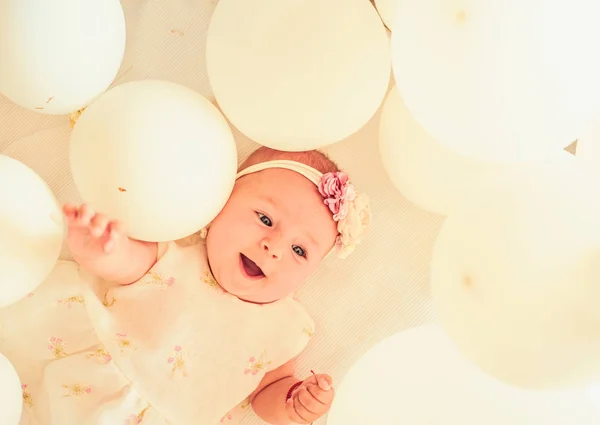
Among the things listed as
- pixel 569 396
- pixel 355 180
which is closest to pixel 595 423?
pixel 569 396

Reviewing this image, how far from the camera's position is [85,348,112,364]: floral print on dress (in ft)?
3.57

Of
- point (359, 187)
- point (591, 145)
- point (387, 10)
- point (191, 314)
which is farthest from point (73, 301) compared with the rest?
point (591, 145)

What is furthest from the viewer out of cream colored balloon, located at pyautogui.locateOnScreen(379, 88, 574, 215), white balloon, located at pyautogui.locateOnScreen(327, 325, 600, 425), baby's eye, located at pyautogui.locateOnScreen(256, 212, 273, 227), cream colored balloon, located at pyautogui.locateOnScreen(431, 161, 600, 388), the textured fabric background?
the textured fabric background

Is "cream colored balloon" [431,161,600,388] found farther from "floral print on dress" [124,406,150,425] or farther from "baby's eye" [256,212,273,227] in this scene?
"floral print on dress" [124,406,150,425]

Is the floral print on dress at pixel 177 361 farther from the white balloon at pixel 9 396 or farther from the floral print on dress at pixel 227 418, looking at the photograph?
the white balloon at pixel 9 396

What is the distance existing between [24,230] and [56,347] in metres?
0.30

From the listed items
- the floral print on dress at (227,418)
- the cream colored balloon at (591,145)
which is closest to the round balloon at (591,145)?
the cream colored balloon at (591,145)

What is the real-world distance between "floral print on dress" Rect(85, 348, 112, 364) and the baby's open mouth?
27cm

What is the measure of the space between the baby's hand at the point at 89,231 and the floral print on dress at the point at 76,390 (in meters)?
0.28

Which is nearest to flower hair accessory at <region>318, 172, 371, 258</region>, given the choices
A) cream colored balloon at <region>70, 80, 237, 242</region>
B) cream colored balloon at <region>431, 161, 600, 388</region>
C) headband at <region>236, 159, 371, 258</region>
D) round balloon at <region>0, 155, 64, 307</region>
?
headband at <region>236, 159, 371, 258</region>

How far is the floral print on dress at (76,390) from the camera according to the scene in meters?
1.08

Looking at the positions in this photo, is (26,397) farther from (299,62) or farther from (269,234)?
(299,62)

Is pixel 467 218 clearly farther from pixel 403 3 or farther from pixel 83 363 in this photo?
pixel 83 363

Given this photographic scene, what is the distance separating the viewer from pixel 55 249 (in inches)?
36.9
